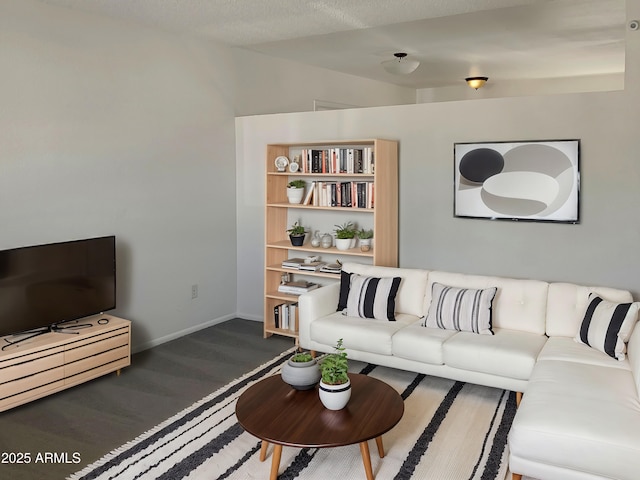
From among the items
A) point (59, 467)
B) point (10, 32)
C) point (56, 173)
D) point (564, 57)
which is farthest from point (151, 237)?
point (564, 57)

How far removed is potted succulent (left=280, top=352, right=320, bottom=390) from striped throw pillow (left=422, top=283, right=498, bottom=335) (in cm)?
130

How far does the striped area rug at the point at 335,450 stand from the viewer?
2.76 m

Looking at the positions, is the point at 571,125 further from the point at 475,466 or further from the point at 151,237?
the point at 151,237

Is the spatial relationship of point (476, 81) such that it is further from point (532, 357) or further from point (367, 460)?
point (367, 460)

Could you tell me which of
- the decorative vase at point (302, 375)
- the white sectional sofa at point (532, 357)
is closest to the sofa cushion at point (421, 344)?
the white sectional sofa at point (532, 357)

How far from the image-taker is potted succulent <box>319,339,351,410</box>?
2723 millimetres

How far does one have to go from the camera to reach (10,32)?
362cm

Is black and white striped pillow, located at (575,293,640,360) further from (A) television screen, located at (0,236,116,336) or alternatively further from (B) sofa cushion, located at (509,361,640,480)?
(A) television screen, located at (0,236,116,336)

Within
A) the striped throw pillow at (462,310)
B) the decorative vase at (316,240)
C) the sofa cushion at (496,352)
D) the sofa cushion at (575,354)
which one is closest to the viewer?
the sofa cushion at (575,354)

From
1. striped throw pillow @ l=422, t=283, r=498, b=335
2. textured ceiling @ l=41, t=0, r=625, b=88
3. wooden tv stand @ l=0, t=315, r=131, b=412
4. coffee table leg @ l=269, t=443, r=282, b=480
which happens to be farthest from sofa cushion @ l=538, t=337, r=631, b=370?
wooden tv stand @ l=0, t=315, r=131, b=412

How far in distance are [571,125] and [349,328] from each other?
216 cm

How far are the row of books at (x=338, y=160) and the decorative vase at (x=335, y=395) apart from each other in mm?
2248

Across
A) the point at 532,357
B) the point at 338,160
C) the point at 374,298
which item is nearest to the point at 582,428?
the point at 532,357

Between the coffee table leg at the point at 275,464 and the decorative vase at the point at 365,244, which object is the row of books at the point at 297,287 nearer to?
the decorative vase at the point at 365,244
